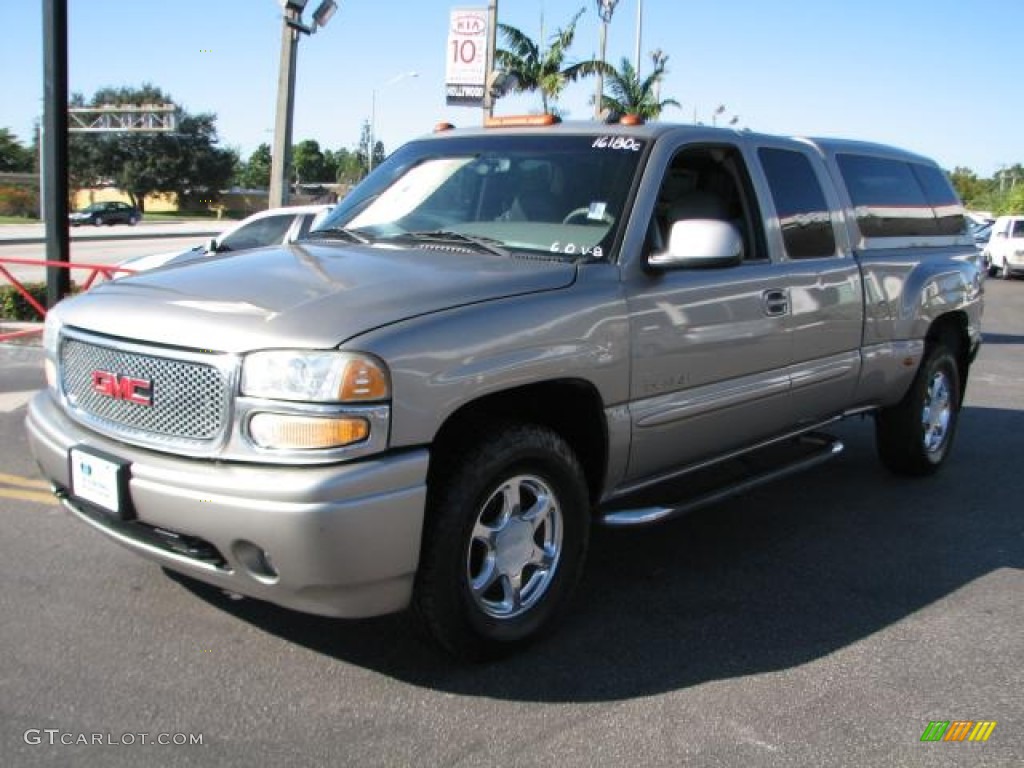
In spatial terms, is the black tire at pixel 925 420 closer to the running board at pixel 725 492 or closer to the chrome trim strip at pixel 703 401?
the running board at pixel 725 492

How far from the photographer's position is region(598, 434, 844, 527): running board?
12.3 ft

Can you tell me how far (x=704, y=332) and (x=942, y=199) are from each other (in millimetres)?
3116

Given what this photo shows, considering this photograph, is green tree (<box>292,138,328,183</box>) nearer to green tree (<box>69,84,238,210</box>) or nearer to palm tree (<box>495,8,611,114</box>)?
green tree (<box>69,84,238,210</box>)

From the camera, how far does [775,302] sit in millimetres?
4469

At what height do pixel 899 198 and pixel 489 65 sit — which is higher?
pixel 489 65

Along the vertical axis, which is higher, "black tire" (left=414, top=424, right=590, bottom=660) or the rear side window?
the rear side window

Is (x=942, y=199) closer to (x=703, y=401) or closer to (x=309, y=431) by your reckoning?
(x=703, y=401)

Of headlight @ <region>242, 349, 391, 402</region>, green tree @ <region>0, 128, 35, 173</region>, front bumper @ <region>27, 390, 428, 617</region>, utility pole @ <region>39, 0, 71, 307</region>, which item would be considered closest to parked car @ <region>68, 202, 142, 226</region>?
green tree @ <region>0, 128, 35, 173</region>

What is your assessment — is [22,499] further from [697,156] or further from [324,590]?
[697,156]

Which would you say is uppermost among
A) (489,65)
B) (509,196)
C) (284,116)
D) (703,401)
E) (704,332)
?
(489,65)

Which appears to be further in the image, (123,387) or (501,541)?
(501,541)

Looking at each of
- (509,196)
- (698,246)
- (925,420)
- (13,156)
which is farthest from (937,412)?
(13,156)

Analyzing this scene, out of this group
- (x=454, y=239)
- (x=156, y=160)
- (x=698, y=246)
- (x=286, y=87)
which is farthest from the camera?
(x=156, y=160)

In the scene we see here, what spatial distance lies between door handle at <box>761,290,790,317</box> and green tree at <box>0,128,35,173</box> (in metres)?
86.0
